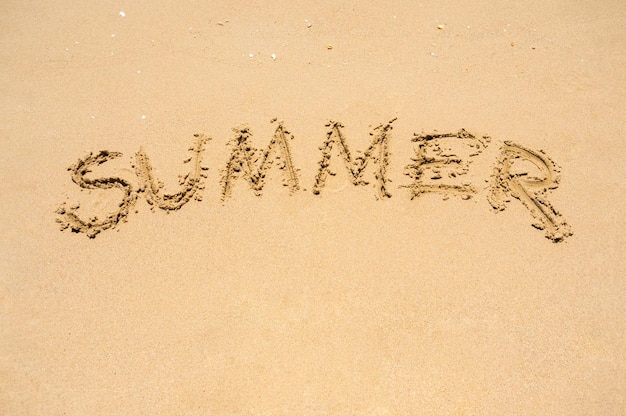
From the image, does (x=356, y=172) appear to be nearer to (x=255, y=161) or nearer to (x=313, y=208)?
→ (x=313, y=208)

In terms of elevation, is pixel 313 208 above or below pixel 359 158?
below

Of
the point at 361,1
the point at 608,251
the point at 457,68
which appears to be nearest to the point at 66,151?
the point at 361,1

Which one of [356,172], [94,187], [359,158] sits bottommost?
[94,187]

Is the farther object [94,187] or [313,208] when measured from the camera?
[94,187]

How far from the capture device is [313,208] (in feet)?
7.63

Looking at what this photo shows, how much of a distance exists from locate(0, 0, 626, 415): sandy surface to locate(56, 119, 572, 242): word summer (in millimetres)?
15

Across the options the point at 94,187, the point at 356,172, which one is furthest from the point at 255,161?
the point at 94,187

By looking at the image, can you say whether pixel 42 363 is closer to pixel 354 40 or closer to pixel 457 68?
pixel 354 40

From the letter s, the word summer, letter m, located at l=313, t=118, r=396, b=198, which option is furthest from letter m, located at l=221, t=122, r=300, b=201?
the letter s

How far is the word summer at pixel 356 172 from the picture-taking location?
234cm

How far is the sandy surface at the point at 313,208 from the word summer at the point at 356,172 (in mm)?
15

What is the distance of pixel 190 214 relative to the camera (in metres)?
2.34

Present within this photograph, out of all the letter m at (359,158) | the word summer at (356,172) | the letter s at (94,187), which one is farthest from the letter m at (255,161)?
the letter s at (94,187)

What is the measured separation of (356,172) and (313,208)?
37 cm
